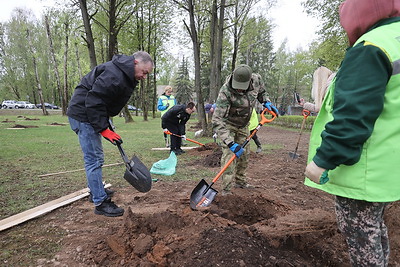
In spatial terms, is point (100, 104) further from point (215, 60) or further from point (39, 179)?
point (215, 60)

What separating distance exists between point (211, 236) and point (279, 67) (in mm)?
47326

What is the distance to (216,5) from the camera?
10609 millimetres

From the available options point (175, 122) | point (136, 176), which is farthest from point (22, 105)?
point (136, 176)

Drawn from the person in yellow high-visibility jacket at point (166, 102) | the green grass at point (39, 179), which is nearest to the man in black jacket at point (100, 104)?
the green grass at point (39, 179)

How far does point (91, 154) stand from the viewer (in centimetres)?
302

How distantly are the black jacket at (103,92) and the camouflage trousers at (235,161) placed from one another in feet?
5.46

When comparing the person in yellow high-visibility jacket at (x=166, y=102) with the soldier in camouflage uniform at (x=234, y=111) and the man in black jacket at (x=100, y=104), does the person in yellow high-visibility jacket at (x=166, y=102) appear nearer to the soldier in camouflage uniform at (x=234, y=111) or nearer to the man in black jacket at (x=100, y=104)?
the soldier in camouflage uniform at (x=234, y=111)

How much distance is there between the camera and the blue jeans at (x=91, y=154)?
297 cm

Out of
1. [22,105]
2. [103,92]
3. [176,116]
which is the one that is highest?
[103,92]

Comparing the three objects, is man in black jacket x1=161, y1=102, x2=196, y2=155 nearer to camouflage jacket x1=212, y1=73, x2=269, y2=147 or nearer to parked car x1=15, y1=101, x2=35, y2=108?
camouflage jacket x1=212, y1=73, x2=269, y2=147

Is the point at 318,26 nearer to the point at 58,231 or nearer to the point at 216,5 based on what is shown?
the point at 216,5

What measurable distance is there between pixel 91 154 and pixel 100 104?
0.68 metres

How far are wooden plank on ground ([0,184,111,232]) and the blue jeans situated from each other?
0.72 metres

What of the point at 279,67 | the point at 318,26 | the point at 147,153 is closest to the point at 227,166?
the point at 147,153
